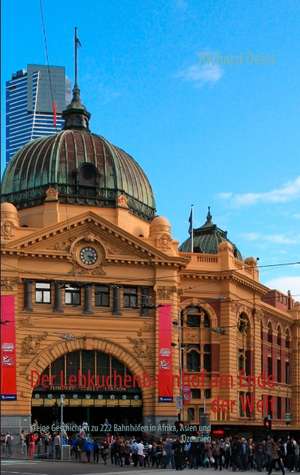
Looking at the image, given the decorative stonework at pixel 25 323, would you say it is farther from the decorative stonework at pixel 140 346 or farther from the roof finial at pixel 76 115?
the roof finial at pixel 76 115

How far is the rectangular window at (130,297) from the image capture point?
76.4 m

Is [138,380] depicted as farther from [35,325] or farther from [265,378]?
[265,378]

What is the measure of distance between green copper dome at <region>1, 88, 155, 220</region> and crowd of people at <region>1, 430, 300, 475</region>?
26.5 m

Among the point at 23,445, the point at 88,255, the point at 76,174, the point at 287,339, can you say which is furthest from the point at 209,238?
the point at 23,445

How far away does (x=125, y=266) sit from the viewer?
76188 millimetres

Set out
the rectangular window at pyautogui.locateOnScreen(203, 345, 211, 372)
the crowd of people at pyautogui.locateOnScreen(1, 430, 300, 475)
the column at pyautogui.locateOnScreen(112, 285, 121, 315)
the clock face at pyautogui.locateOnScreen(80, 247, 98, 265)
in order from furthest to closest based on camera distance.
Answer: the rectangular window at pyautogui.locateOnScreen(203, 345, 211, 372)
the column at pyautogui.locateOnScreen(112, 285, 121, 315)
the clock face at pyautogui.locateOnScreen(80, 247, 98, 265)
the crowd of people at pyautogui.locateOnScreen(1, 430, 300, 475)

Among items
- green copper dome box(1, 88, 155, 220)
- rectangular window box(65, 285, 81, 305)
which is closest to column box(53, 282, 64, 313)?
rectangular window box(65, 285, 81, 305)

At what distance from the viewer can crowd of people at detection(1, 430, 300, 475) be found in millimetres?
51188

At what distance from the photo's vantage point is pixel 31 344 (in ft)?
239

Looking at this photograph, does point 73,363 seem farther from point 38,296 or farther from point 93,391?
point 38,296

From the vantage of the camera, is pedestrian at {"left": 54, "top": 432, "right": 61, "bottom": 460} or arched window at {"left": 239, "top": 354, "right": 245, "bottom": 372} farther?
arched window at {"left": 239, "top": 354, "right": 245, "bottom": 372}

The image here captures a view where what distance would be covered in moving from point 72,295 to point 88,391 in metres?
7.47

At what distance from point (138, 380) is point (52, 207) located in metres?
16.0

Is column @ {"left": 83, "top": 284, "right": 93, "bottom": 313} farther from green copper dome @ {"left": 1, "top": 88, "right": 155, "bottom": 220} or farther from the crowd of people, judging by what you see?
the crowd of people
